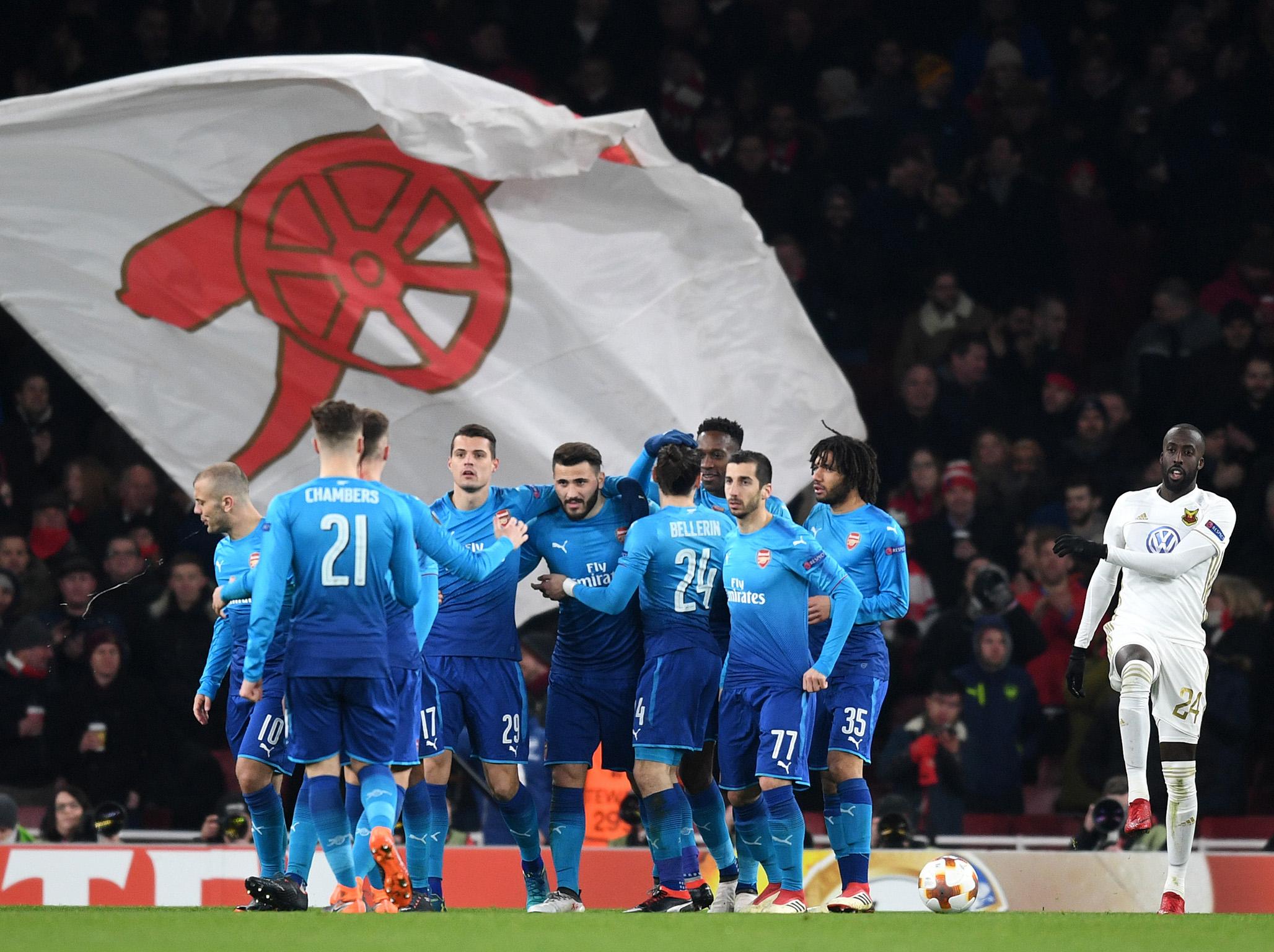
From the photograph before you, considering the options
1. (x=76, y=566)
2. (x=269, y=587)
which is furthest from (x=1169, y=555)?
(x=76, y=566)

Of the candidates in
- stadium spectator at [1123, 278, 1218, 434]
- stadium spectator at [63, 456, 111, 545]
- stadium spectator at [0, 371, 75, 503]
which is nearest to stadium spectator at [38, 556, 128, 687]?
stadium spectator at [63, 456, 111, 545]

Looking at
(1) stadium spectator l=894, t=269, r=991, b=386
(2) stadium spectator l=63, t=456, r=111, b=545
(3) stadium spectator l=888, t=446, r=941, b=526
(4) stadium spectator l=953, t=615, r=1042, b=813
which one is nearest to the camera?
(4) stadium spectator l=953, t=615, r=1042, b=813

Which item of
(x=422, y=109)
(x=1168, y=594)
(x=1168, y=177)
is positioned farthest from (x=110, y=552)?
(x=1168, y=177)

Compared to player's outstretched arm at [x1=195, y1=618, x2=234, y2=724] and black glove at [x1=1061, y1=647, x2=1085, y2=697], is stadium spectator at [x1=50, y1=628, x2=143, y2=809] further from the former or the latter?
black glove at [x1=1061, y1=647, x2=1085, y2=697]

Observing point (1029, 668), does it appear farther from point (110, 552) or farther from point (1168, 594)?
point (110, 552)

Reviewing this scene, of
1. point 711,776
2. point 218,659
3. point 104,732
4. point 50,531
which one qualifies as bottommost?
point 711,776

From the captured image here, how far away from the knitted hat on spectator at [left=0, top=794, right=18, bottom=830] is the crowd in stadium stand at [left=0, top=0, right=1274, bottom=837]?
1.19 feet

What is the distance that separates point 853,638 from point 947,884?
1330mm

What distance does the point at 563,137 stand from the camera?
452 inches

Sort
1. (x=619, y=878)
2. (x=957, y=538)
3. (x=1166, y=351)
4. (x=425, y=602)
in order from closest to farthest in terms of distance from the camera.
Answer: (x=425, y=602) → (x=619, y=878) → (x=957, y=538) → (x=1166, y=351)

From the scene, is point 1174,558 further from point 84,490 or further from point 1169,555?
point 84,490

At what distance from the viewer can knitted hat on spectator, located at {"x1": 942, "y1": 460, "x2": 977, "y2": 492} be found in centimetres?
1485

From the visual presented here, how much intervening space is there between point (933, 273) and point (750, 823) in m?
8.70

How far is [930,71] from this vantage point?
18531 millimetres
